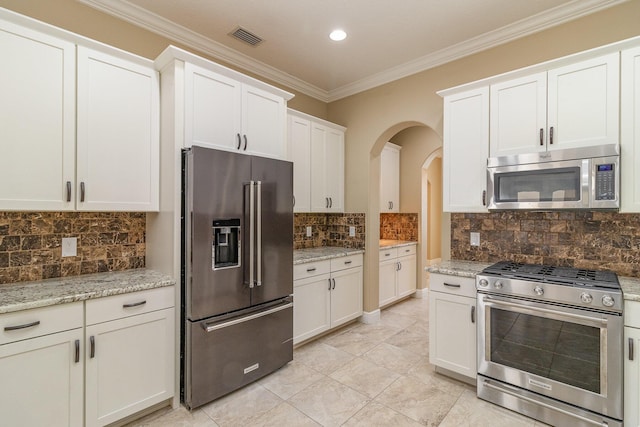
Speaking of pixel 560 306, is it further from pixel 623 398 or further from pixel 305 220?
pixel 305 220

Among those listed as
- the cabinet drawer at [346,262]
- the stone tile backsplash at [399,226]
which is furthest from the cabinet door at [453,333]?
the stone tile backsplash at [399,226]

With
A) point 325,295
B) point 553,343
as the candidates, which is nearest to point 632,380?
point 553,343

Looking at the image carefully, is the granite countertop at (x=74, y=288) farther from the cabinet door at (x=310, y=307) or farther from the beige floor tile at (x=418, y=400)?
the beige floor tile at (x=418, y=400)

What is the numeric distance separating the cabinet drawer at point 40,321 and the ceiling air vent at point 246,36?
8.32 ft

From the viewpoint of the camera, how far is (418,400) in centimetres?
238

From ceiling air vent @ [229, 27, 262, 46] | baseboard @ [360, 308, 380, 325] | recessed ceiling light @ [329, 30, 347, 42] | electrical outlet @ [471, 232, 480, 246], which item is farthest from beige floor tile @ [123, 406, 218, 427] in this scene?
recessed ceiling light @ [329, 30, 347, 42]

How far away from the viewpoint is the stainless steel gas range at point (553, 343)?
1.90 meters

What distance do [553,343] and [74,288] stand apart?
10.3 ft

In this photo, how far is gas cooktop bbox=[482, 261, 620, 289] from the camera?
203 centimetres

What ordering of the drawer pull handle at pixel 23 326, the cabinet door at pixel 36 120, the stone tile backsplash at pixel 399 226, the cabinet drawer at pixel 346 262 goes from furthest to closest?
the stone tile backsplash at pixel 399 226 < the cabinet drawer at pixel 346 262 < the cabinet door at pixel 36 120 < the drawer pull handle at pixel 23 326

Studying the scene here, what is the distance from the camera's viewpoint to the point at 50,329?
1.75 m

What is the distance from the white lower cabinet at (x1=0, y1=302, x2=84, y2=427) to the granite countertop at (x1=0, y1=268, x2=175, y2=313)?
5 centimetres

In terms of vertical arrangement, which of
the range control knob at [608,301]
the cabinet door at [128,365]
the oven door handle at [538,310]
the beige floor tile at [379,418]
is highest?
the range control knob at [608,301]

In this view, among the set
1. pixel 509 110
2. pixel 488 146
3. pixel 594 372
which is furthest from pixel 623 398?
pixel 509 110
